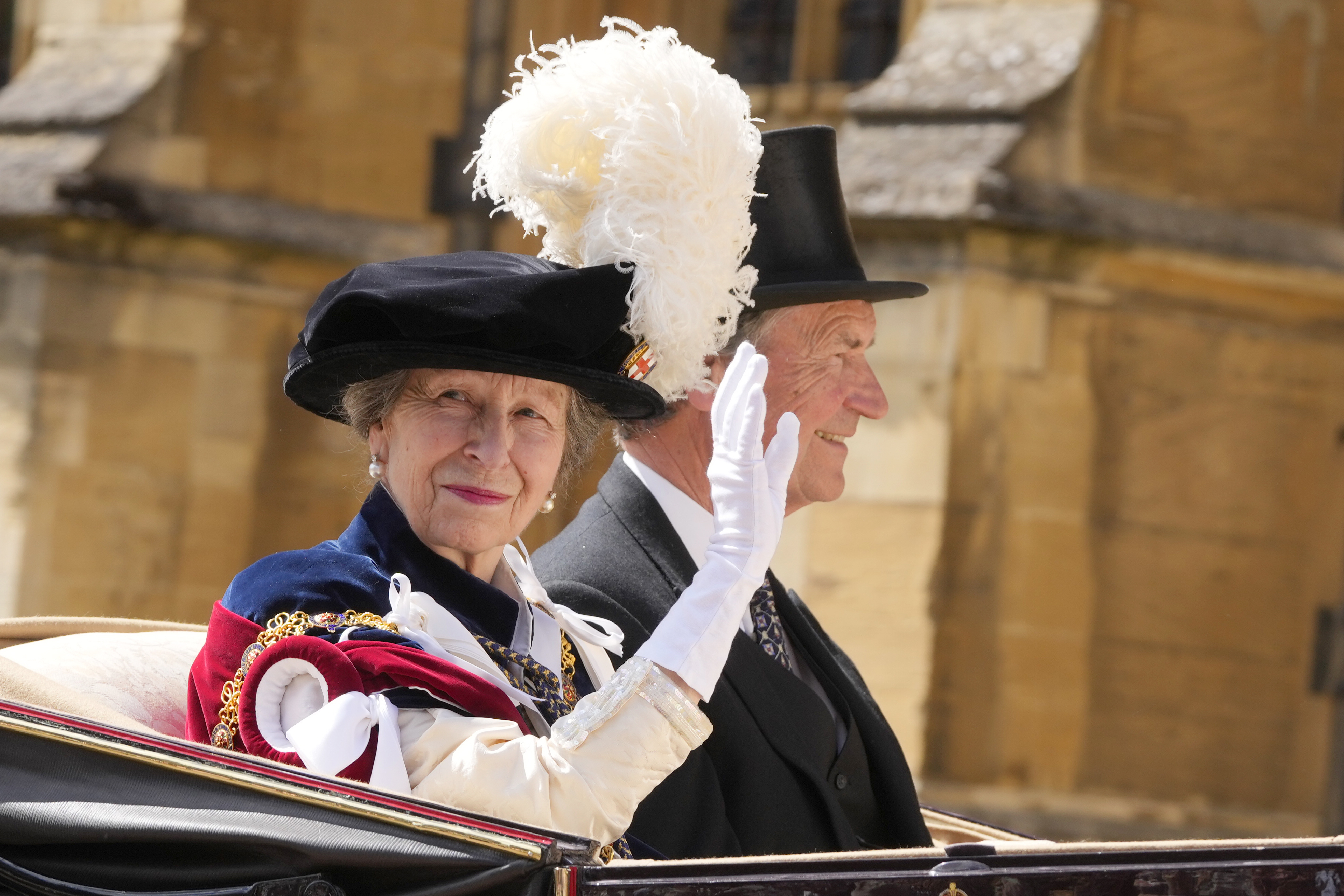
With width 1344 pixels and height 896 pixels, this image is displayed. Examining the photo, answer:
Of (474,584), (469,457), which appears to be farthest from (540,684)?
(469,457)

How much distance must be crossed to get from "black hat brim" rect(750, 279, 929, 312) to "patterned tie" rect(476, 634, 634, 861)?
36.8 inches

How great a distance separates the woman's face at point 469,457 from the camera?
2.38 m

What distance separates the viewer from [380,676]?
2.11 m

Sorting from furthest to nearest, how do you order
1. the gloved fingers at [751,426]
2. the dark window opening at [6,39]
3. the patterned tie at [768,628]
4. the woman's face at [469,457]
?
the dark window opening at [6,39], the patterned tie at [768,628], the woman's face at [469,457], the gloved fingers at [751,426]

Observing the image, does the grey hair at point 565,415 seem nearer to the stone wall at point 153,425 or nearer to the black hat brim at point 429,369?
the black hat brim at point 429,369

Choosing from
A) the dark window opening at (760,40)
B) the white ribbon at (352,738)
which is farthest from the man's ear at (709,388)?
the dark window opening at (760,40)

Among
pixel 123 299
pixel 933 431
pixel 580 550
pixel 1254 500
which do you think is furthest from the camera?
pixel 123 299

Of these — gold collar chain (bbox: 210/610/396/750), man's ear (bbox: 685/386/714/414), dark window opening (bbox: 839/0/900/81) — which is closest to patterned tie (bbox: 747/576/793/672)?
man's ear (bbox: 685/386/714/414)

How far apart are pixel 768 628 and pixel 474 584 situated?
80cm

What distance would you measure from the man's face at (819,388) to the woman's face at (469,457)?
784 mm

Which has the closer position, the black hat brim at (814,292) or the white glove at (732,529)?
the white glove at (732,529)

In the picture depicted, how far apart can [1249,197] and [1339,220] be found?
1.15ft

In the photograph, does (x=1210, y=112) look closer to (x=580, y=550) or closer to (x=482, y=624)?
(x=580, y=550)

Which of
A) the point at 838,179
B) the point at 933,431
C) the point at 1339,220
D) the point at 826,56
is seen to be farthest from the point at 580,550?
the point at 826,56
